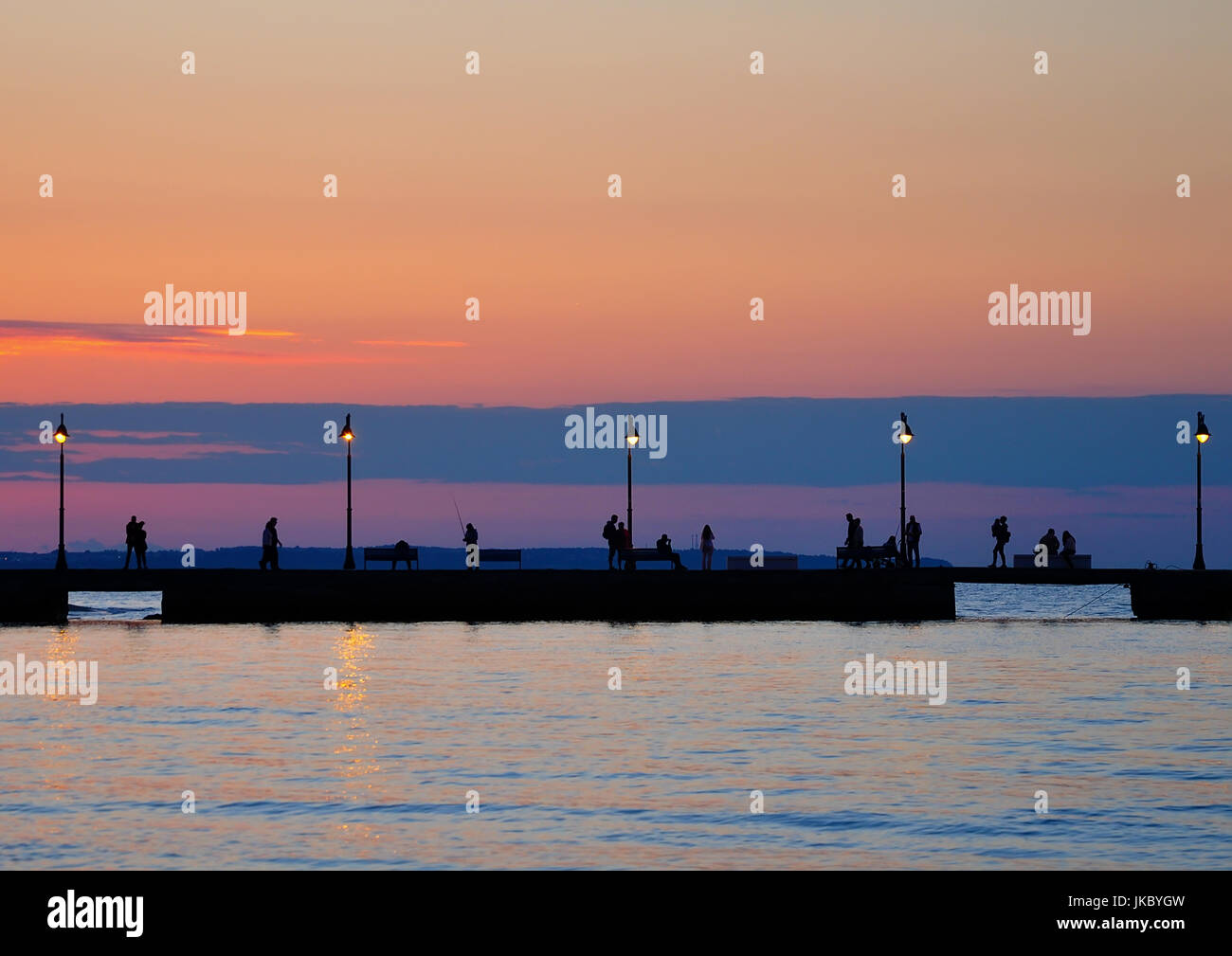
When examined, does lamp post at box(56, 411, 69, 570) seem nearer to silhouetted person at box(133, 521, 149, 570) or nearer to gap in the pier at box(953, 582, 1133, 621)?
silhouetted person at box(133, 521, 149, 570)

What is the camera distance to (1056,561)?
52.6m

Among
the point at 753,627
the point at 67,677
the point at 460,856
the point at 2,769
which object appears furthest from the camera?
the point at 753,627

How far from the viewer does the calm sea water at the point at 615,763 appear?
1586cm

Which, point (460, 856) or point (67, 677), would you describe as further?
point (67, 677)

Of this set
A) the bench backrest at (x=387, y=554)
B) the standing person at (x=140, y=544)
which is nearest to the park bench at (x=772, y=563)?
the bench backrest at (x=387, y=554)

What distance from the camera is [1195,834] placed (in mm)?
16328

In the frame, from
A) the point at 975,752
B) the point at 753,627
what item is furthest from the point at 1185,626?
the point at 975,752

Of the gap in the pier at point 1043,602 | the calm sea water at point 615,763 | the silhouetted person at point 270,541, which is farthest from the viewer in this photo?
the gap in the pier at point 1043,602

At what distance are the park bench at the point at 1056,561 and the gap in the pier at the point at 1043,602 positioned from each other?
2328cm

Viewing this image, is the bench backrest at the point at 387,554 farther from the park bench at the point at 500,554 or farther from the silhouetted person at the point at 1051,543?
the silhouetted person at the point at 1051,543

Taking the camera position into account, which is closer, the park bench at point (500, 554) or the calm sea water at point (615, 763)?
the calm sea water at point (615, 763)

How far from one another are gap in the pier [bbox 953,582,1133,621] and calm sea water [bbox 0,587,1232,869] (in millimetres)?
47099
